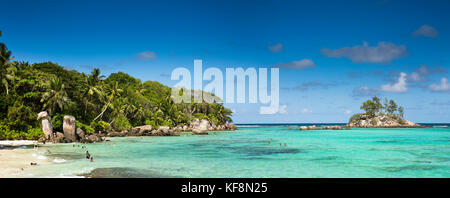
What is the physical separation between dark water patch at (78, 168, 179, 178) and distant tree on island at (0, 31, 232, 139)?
24505 millimetres

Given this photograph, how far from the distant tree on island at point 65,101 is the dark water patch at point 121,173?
80.4ft

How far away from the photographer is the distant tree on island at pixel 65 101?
36.2 metres

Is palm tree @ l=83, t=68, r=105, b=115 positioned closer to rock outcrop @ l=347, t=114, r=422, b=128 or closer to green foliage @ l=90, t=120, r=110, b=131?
green foliage @ l=90, t=120, r=110, b=131

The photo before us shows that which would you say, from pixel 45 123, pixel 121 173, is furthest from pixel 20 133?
pixel 121 173

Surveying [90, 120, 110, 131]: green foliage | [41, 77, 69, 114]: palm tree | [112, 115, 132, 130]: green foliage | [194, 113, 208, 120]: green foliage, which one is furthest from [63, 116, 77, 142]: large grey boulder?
[194, 113, 208, 120]: green foliage

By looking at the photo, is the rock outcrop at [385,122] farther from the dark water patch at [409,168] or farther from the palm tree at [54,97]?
the palm tree at [54,97]

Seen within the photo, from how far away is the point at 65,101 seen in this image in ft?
137

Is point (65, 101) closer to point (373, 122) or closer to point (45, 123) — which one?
point (45, 123)

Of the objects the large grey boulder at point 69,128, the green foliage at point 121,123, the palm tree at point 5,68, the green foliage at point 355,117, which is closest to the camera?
the palm tree at point 5,68

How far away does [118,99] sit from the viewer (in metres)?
61.2

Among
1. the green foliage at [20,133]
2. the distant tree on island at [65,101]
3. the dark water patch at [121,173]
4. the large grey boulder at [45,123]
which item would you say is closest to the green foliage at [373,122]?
the distant tree on island at [65,101]

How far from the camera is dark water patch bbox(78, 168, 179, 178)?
15.1m
